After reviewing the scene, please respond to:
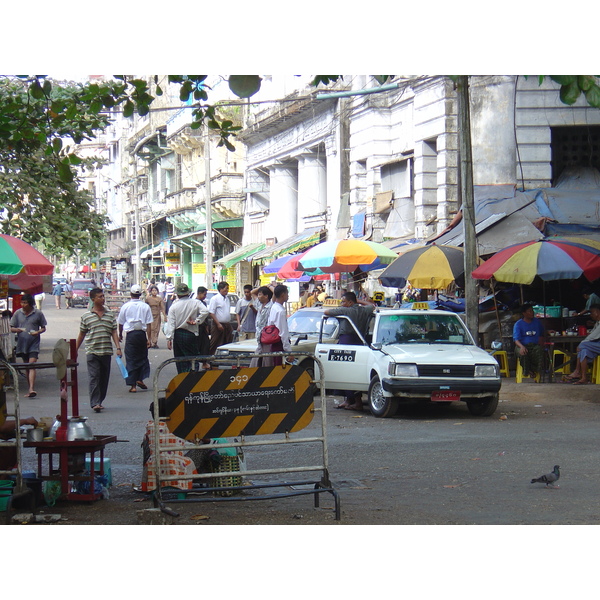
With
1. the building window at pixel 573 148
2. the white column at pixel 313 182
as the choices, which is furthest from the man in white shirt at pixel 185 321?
the white column at pixel 313 182

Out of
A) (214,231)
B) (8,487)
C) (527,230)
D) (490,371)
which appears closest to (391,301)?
(527,230)

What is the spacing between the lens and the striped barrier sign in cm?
694

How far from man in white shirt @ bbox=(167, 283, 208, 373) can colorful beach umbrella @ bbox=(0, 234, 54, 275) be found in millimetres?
2418

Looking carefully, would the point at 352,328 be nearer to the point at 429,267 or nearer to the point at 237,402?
the point at 429,267

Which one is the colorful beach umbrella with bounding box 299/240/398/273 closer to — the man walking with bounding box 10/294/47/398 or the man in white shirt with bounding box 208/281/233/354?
the man in white shirt with bounding box 208/281/233/354

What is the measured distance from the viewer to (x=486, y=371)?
41.8 feet

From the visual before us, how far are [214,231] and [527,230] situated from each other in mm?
A: 31028

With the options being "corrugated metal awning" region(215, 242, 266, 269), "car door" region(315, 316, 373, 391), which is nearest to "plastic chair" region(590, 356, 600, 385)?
"car door" region(315, 316, 373, 391)

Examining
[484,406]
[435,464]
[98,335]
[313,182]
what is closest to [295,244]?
[313,182]

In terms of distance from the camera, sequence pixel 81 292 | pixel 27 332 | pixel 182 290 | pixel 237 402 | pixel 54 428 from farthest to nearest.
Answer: pixel 81 292
pixel 27 332
pixel 182 290
pixel 54 428
pixel 237 402

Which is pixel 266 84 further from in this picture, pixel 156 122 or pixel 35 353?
pixel 35 353

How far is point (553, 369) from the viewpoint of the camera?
17.1m

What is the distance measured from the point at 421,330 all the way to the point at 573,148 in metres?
12.8

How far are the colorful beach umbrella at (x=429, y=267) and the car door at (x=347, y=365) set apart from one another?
2920 millimetres
